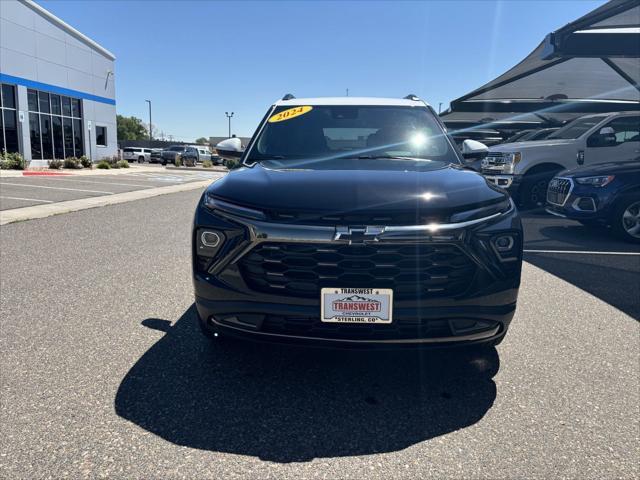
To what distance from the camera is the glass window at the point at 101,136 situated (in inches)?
1310

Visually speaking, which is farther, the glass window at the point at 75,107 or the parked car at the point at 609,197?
the glass window at the point at 75,107

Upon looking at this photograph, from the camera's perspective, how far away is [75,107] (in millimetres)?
30703

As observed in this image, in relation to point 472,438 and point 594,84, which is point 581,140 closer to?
point 472,438

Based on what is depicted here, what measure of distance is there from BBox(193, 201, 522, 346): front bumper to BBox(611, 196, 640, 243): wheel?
5.81m

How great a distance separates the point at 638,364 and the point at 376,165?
2.10 m

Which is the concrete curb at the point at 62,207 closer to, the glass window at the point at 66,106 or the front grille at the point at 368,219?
the front grille at the point at 368,219

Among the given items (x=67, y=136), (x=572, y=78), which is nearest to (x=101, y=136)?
(x=67, y=136)

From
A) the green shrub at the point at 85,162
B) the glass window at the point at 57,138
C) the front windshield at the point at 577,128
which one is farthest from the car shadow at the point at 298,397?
the glass window at the point at 57,138

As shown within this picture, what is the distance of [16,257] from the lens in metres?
5.37

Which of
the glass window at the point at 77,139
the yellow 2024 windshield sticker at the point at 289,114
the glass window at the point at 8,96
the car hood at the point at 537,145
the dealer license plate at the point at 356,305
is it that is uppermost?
the glass window at the point at 8,96

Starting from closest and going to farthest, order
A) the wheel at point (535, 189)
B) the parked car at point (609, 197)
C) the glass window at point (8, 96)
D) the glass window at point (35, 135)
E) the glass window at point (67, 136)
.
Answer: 1. the parked car at point (609, 197)
2. the wheel at point (535, 189)
3. the glass window at point (8, 96)
4. the glass window at point (35, 135)
5. the glass window at point (67, 136)

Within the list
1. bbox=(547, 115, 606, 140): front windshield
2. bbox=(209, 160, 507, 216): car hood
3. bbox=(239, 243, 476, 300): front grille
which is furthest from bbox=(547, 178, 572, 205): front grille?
bbox=(239, 243, 476, 300): front grille

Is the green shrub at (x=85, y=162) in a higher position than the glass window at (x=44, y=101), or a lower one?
lower

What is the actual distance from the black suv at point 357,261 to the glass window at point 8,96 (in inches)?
1098
